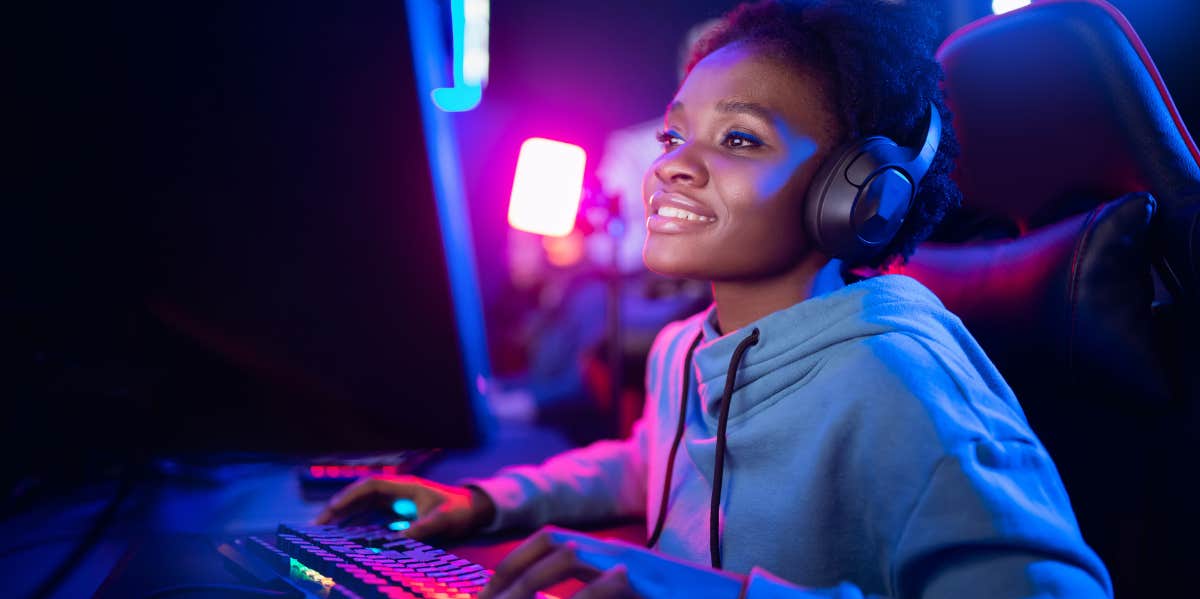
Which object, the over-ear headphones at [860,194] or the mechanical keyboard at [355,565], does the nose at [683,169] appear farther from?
the mechanical keyboard at [355,565]

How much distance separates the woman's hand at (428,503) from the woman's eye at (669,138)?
1.55ft

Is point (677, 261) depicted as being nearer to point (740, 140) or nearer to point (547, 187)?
point (740, 140)

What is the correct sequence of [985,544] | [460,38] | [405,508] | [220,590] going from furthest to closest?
[460,38] → [405,508] → [220,590] → [985,544]

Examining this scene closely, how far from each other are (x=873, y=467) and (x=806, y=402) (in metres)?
0.09

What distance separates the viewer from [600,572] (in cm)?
44

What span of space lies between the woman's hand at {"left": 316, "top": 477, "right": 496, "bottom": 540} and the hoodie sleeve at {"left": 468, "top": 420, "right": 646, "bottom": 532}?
0.02 meters

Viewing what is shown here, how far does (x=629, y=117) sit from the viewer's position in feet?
13.3

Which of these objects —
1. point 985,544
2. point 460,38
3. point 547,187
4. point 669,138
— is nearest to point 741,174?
point 669,138

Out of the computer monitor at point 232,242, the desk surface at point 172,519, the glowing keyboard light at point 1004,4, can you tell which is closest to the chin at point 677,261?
the computer monitor at point 232,242

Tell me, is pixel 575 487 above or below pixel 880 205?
below

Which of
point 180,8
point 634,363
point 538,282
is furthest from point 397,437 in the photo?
point 538,282

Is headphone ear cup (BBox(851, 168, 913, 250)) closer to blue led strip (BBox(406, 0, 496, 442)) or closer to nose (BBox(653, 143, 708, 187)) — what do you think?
nose (BBox(653, 143, 708, 187))

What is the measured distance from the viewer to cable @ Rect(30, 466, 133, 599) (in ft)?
1.83

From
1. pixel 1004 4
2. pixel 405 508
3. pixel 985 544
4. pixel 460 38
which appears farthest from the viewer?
pixel 460 38
